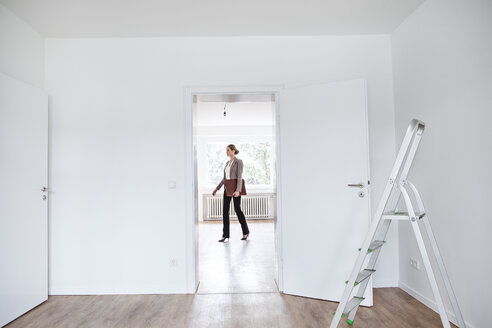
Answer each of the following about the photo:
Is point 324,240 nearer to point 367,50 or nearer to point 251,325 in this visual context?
point 251,325

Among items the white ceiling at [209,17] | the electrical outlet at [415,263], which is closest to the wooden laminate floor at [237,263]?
the electrical outlet at [415,263]

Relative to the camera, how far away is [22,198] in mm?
2396

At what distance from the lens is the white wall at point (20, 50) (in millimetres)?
2412

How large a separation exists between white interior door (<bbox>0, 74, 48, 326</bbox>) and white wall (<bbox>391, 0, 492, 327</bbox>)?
129 inches

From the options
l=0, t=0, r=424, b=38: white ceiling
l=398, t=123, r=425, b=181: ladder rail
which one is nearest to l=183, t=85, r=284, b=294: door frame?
l=0, t=0, r=424, b=38: white ceiling

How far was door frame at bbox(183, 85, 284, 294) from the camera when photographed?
279 centimetres

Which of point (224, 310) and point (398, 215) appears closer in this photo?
point (398, 215)

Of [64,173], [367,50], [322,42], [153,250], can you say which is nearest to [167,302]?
[153,250]

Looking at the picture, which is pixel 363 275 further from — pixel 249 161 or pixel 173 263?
pixel 249 161

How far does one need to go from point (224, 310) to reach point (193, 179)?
1177 mm

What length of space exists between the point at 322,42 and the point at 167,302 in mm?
2816

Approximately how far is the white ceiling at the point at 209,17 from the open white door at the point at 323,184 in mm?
595

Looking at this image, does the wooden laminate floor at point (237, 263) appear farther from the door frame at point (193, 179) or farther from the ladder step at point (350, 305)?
the ladder step at point (350, 305)

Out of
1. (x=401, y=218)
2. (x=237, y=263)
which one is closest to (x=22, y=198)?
(x=237, y=263)
